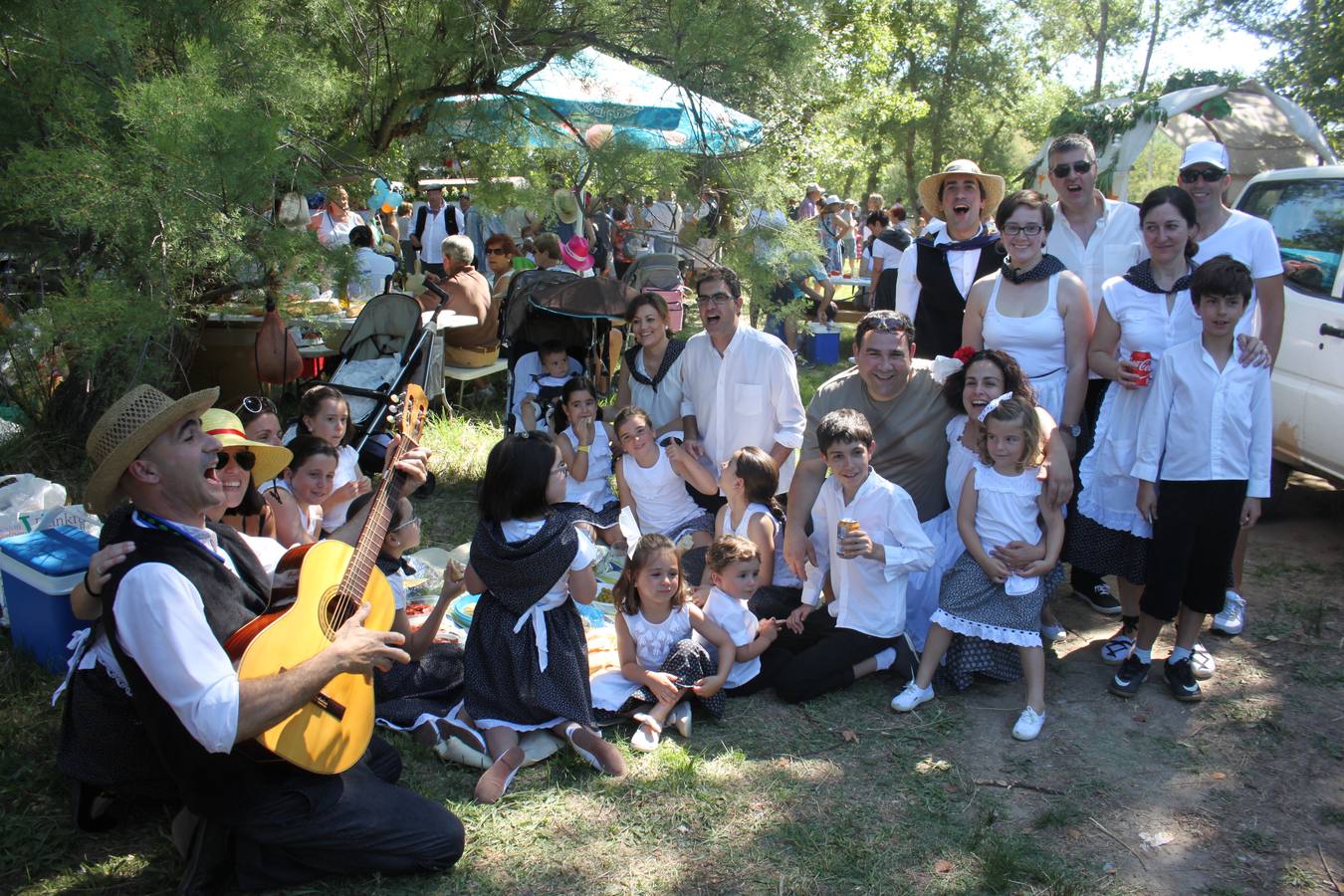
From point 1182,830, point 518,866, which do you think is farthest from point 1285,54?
point 518,866

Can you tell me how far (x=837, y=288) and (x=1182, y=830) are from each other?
1401cm

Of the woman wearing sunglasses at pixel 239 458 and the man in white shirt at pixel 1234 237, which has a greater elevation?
the man in white shirt at pixel 1234 237

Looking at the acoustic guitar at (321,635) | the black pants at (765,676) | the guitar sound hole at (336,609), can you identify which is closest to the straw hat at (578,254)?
the black pants at (765,676)

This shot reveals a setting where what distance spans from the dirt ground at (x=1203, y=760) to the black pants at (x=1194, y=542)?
43cm

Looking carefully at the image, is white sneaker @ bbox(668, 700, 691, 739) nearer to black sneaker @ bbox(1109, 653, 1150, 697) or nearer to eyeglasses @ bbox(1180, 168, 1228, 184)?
black sneaker @ bbox(1109, 653, 1150, 697)

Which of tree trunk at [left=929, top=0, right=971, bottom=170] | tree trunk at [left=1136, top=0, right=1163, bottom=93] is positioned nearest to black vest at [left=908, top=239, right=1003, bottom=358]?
tree trunk at [left=929, top=0, right=971, bottom=170]

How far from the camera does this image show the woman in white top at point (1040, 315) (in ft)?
13.7

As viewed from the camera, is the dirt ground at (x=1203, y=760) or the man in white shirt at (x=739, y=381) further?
the man in white shirt at (x=739, y=381)

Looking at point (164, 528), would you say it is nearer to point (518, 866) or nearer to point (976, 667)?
point (518, 866)

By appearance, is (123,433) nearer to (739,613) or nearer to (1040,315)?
(739,613)

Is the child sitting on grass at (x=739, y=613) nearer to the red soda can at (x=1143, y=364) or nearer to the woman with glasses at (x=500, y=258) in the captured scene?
the red soda can at (x=1143, y=364)

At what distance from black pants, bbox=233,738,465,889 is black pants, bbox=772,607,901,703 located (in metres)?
1.55

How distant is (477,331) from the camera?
8336mm

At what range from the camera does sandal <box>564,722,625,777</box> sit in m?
3.48
